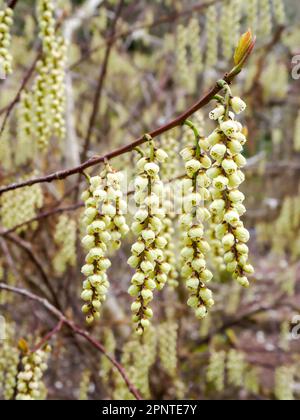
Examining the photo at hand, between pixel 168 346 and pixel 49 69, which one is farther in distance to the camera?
pixel 168 346

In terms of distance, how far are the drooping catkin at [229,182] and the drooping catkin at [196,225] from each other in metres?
0.05

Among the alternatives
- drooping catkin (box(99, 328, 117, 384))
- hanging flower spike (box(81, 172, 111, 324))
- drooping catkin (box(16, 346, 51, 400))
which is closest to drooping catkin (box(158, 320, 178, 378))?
drooping catkin (box(99, 328, 117, 384))

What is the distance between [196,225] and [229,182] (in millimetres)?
144

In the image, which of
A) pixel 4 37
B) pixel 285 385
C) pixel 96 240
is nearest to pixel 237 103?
pixel 96 240

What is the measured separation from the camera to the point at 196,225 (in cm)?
113

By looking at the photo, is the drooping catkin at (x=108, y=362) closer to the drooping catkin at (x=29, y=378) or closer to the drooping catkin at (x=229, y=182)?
the drooping catkin at (x=29, y=378)

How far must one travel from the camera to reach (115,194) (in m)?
1.15

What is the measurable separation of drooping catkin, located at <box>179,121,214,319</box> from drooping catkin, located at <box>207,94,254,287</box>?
1.9 inches

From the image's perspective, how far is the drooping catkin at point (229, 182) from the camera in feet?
3.40

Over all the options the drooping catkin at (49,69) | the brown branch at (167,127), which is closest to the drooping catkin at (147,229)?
the brown branch at (167,127)

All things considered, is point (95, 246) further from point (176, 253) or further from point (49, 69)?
point (176, 253)

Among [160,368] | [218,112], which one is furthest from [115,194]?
[160,368]

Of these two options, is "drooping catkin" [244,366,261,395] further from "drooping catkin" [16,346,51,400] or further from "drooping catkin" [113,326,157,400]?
"drooping catkin" [16,346,51,400]

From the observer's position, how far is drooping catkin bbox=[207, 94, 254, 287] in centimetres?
104
